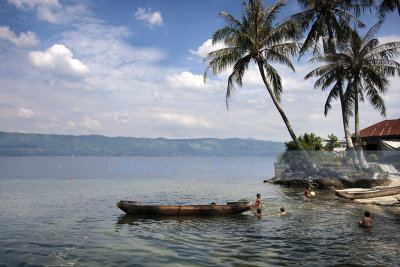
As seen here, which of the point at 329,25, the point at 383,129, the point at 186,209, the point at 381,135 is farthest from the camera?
the point at 383,129

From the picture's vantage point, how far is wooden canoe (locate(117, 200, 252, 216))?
17.7 meters

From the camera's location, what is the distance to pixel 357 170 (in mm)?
27734

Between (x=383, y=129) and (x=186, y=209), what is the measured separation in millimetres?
34507

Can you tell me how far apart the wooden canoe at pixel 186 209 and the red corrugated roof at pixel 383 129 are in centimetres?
2992

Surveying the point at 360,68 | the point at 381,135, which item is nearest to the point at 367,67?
the point at 360,68

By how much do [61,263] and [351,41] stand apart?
29081mm

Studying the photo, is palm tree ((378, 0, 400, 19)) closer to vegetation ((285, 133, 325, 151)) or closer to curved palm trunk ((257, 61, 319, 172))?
curved palm trunk ((257, 61, 319, 172))

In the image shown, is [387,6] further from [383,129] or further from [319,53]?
[383,129]

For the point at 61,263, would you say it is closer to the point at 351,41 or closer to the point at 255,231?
the point at 255,231

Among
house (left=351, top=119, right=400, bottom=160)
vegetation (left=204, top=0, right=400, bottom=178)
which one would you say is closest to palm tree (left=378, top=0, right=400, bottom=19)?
vegetation (left=204, top=0, right=400, bottom=178)

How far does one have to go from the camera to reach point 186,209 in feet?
57.8

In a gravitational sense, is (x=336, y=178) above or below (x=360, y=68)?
below

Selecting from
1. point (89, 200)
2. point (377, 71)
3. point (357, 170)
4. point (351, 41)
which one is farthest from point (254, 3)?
point (89, 200)

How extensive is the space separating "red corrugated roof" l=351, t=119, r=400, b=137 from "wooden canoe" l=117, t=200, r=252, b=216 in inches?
1178
